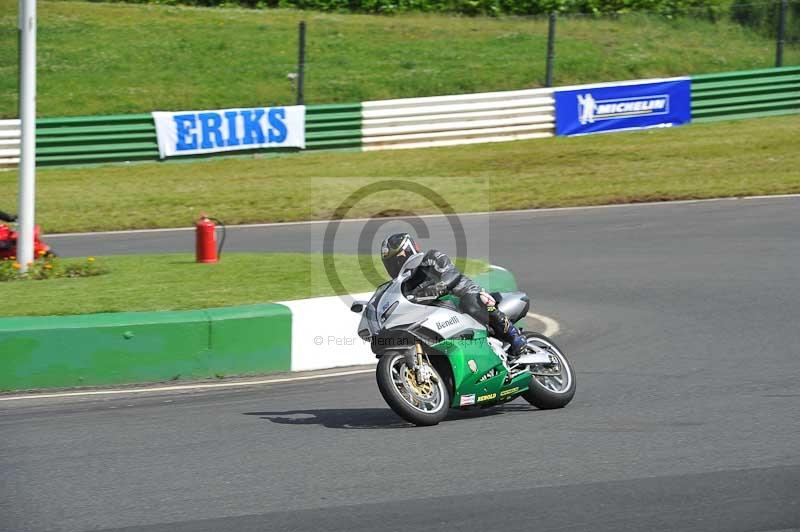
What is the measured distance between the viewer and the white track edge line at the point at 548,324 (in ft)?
39.0

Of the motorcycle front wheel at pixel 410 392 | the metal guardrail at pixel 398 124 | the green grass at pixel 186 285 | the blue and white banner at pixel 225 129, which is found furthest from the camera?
the blue and white banner at pixel 225 129

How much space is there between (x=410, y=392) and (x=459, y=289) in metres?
0.80

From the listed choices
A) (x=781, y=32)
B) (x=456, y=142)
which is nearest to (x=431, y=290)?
(x=456, y=142)

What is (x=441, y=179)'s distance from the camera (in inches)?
893

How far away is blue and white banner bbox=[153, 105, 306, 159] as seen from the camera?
2455 centimetres

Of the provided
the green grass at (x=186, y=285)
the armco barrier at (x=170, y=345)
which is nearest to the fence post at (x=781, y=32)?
the green grass at (x=186, y=285)

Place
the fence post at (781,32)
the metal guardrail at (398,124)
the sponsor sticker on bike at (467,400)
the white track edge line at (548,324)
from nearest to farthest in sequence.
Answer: the sponsor sticker on bike at (467,400) → the white track edge line at (548,324) → the metal guardrail at (398,124) → the fence post at (781,32)

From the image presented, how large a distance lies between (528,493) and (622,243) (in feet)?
34.7

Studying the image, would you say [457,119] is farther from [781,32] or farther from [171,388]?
[171,388]

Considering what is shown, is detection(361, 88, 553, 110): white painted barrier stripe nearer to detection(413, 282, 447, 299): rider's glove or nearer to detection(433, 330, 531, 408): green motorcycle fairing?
detection(433, 330, 531, 408): green motorcycle fairing

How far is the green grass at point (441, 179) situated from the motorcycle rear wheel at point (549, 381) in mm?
11166

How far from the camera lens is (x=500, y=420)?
838 cm

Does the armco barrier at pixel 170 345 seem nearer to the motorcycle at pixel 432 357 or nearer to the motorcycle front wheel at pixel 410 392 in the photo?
the motorcycle at pixel 432 357

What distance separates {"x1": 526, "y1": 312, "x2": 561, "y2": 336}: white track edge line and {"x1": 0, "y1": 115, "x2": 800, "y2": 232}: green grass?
7.50 meters
